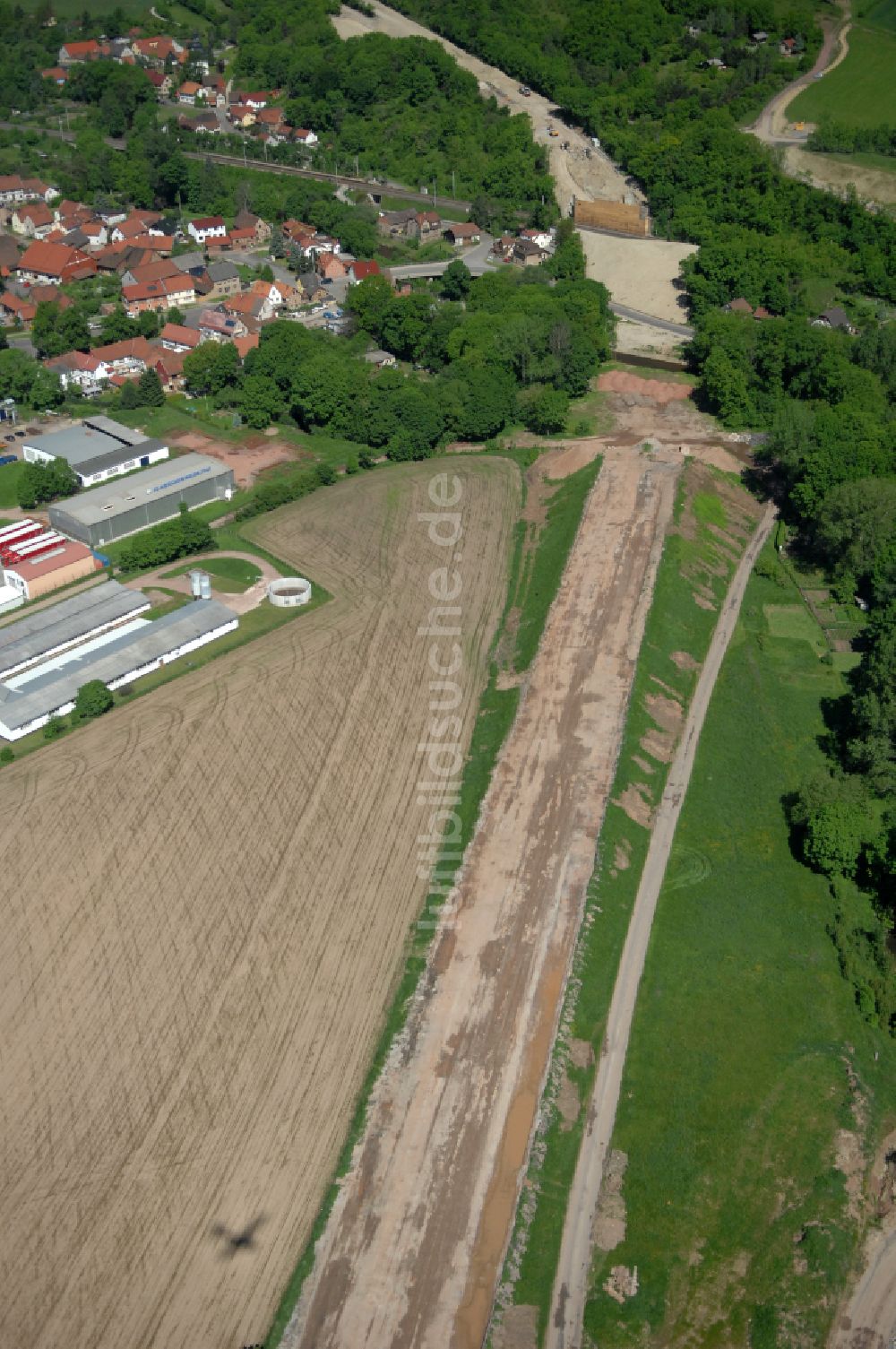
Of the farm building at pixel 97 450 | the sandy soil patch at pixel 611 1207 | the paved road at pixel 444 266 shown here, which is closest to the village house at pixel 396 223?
the paved road at pixel 444 266

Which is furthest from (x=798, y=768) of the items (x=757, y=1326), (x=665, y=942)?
(x=757, y=1326)

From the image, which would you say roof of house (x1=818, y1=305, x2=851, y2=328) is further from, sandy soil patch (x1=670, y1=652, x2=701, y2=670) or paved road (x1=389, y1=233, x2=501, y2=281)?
sandy soil patch (x1=670, y1=652, x2=701, y2=670)

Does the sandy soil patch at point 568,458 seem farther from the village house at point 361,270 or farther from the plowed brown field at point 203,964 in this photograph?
the village house at point 361,270

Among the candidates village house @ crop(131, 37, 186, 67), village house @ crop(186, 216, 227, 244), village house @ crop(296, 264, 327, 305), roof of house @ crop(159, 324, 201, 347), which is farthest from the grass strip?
village house @ crop(131, 37, 186, 67)

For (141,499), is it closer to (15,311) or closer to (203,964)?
(203,964)

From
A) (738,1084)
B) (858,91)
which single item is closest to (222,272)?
(858,91)

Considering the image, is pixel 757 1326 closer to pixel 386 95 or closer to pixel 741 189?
pixel 741 189
